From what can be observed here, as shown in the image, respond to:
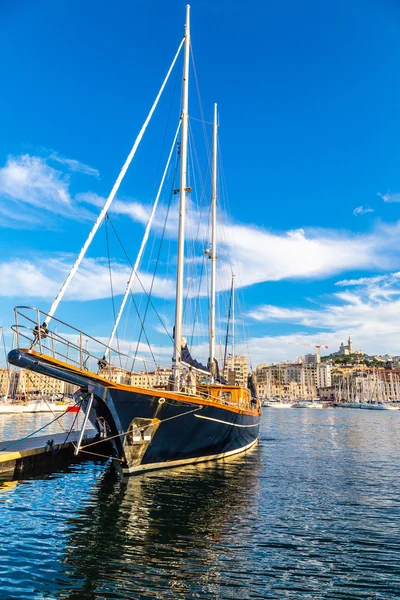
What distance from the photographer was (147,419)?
53.5 feet

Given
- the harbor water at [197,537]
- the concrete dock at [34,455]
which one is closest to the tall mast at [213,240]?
the concrete dock at [34,455]

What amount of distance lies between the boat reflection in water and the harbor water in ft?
0.10

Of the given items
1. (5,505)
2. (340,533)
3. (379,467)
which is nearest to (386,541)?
(340,533)

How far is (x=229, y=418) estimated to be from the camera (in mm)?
21156

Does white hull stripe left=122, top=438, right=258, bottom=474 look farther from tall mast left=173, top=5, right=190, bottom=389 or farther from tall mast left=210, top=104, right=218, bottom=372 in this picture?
tall mast left=210, top=104, right=218, bottom=372

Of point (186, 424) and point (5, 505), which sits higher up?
point (186, 424)

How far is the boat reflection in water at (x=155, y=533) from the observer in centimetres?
801

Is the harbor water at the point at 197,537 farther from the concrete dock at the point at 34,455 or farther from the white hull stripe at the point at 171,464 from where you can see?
the concrete dock at the point at 34,455

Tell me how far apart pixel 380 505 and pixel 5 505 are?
38.7 feet

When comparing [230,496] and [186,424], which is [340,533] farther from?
[186,424]

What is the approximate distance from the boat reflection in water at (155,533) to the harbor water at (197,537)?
32 millimetres

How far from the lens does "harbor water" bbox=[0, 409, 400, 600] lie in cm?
803

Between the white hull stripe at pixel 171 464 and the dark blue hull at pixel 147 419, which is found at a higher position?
the dark blue hull at pixel 147 419

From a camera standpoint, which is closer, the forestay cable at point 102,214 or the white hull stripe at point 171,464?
the forestay cable at point 102,214
